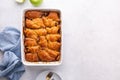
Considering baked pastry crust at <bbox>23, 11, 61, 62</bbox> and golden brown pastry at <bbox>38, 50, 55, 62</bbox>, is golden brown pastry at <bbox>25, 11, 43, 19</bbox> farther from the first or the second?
golden brown pastry at <bbox>38, 50, 55, 62</bbox>

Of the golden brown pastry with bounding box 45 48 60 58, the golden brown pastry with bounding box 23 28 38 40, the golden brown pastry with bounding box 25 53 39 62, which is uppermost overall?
the golden brown pastry with bounding box 23 28 38 40

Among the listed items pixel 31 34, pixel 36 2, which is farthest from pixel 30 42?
pixel 36 2

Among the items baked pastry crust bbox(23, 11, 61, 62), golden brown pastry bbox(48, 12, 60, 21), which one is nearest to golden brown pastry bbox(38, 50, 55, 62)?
baked pastry crust bbox(23, 11, 61, 62)

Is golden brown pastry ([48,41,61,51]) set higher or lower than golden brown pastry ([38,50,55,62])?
higher

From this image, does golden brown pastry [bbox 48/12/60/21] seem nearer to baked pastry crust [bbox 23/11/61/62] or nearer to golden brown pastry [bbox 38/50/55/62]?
baked pastry crust [bbox 23/11/61/62]

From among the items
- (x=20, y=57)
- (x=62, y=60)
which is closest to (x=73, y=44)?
(x=62, y=60)
